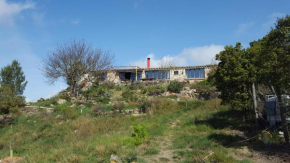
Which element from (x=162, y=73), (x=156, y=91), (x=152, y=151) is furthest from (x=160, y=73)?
(x=152, y=151)

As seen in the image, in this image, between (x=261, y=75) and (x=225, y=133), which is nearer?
(x=261, y=75)

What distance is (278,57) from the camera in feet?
24.6

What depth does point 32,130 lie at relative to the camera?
1491 cm

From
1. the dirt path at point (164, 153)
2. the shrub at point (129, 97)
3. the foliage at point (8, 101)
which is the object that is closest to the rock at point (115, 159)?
the dirt path at point (164, 153)

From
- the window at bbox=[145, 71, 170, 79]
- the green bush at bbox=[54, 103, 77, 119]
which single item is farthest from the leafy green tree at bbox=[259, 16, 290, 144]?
the window at bbox=[145, 71, 170, 79]

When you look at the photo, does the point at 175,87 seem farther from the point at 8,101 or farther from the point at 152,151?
the point at 152,151

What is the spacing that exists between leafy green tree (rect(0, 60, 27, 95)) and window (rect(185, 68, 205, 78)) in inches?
817

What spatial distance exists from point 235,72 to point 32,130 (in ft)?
39.6

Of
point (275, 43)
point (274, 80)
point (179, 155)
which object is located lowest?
point (179, 155)

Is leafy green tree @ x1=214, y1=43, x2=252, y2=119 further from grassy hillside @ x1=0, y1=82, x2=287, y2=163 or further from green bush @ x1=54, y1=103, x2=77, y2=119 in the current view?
green bush @ x1=54, y1=103, x2=77, y2=119

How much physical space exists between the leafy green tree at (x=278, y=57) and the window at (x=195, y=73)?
967 inches

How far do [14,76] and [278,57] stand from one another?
28896 millimetres

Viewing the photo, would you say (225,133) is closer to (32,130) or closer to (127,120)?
(127,120)

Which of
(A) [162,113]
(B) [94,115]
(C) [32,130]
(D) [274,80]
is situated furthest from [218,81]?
(C) [32,130]
